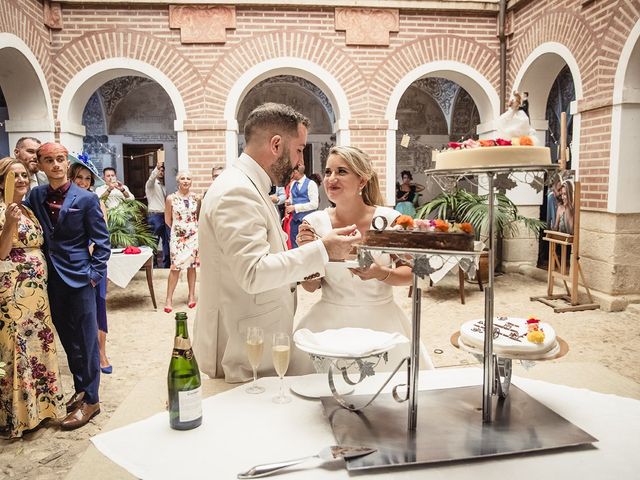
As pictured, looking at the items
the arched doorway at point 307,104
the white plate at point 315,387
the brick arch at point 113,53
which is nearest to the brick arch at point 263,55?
the brick arch at point 113,53

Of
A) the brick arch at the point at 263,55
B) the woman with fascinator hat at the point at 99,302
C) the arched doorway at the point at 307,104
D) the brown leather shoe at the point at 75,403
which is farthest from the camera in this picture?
the arched doorway at the point at 307,104

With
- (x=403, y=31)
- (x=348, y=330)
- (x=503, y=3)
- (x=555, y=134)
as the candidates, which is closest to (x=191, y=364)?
(x=348, y=330)

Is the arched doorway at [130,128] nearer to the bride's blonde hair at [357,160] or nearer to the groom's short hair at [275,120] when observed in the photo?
the bride's blonde hair at [357,160]

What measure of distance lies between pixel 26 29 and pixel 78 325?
505 centimetres

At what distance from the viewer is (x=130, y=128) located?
1209 cm

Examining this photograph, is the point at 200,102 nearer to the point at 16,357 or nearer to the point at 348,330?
the point at 16,357

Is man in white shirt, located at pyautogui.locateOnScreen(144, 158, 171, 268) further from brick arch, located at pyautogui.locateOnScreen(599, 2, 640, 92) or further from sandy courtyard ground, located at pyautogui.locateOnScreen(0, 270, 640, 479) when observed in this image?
brick arch, located at pyautogui.locateOnScreen(599, 2, 640, 92)

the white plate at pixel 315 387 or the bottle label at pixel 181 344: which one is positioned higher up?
the bottle label at pixel 181 344

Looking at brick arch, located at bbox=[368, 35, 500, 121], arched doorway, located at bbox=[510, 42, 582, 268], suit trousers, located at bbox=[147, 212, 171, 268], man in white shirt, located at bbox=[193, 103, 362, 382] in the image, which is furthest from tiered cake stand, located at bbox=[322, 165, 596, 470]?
suit trousers, located at bbox=[147, 212, 171, 268]

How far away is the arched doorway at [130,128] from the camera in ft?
38.7

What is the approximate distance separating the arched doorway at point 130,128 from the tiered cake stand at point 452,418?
37.7 feet

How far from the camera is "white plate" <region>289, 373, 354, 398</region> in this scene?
1615 millimetres

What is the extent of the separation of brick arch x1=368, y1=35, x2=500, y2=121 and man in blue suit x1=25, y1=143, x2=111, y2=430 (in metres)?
5.26

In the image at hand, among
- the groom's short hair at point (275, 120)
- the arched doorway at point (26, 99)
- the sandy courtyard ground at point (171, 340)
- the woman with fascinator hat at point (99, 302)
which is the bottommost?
the sandy courtyard ground at point (171, 340)
